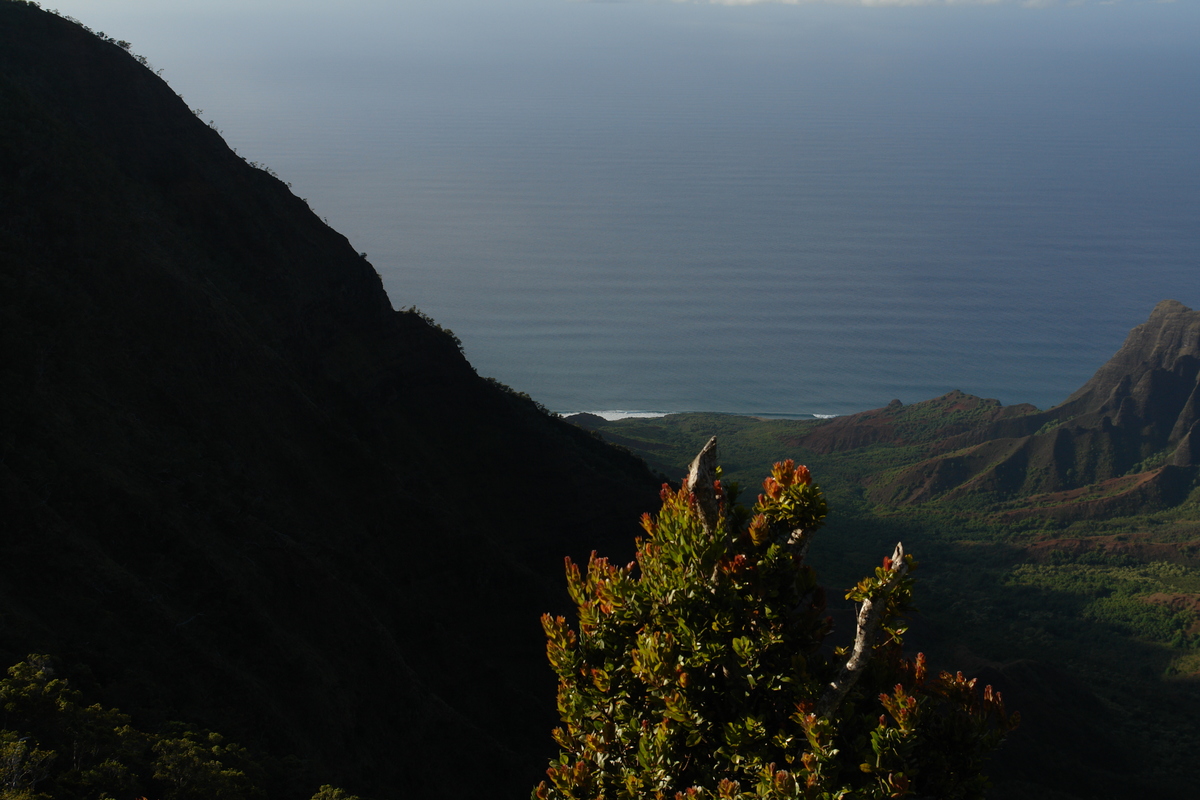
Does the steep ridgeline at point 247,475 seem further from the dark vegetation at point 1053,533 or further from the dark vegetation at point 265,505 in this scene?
the dark vegetation at point 1053,533

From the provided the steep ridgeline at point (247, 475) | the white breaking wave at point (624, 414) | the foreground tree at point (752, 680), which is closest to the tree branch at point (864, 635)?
the foreground tree at point (752, 680)

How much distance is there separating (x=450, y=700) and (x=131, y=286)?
524 inches

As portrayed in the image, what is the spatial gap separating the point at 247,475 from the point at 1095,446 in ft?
276

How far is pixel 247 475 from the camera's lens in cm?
2031

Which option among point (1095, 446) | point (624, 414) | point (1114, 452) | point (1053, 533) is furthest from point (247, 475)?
point (624, 414)

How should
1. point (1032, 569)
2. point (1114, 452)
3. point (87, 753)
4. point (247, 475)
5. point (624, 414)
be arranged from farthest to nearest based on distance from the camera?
point (624, 414), point (1114, 452), point (1032, 569), point (247, 475), point (87, 753)

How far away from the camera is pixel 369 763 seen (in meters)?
16.7

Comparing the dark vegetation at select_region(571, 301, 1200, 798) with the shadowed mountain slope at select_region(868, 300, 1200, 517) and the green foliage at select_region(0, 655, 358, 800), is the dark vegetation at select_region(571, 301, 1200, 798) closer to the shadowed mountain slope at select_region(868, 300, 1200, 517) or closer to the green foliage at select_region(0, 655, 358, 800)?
the shadowed mountain slope at select_region(868, 300, 1200, 517)

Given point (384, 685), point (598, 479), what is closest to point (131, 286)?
point (384, 685)

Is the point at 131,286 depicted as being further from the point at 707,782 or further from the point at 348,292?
the point at 707,782

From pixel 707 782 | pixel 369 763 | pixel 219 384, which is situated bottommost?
pixel 369 763

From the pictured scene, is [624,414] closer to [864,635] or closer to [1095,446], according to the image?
[1095,446]

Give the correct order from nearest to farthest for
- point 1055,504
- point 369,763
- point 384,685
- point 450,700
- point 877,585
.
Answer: point 877,585 < point 369,763 < point 384,685 < point 450,700 < point 1055,504

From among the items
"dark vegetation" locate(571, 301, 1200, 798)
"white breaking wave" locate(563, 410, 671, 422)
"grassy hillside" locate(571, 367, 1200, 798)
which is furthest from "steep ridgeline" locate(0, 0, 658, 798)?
"white breaking wave" locate(563, 410, 671, 422)
